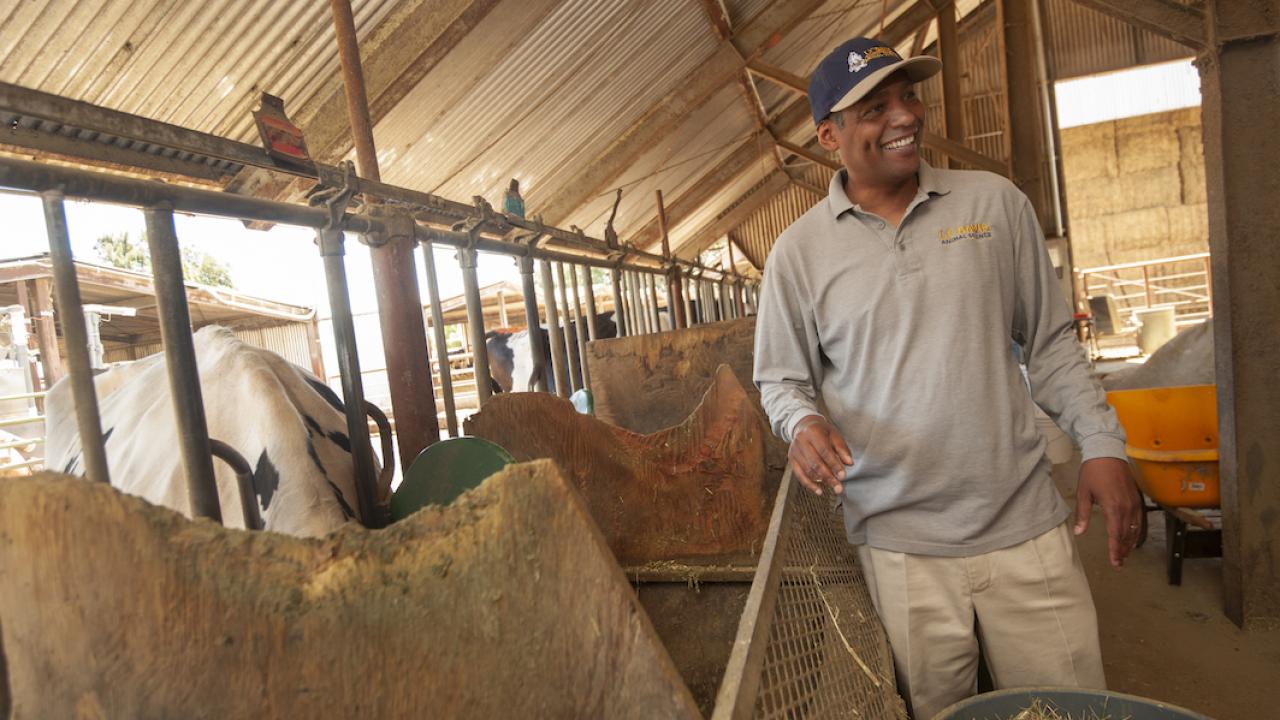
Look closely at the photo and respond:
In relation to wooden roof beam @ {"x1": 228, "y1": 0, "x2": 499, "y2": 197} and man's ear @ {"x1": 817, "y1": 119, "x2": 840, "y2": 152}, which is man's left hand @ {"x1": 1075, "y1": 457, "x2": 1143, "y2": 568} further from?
wooden roof beam @ {"x1": 228, "y1": 0, "x2": 499, "y2": 197}

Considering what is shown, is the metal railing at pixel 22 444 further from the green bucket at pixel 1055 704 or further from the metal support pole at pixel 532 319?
the green bucket at pixel 1055 704

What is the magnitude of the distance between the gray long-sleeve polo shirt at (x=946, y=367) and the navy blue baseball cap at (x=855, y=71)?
233mm

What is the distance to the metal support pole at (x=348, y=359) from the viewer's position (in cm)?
180

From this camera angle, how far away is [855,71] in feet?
5.62

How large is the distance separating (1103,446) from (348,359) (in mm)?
1744

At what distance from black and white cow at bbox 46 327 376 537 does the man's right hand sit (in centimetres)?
106

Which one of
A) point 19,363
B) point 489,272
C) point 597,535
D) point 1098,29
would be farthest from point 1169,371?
point 489,272

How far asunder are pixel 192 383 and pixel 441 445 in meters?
0.48

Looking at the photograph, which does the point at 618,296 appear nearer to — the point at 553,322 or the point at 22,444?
the point at 553,322

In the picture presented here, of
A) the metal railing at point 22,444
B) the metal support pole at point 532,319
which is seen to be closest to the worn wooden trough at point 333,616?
the metal support pole at point 532,319

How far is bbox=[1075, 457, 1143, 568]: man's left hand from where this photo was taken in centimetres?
153

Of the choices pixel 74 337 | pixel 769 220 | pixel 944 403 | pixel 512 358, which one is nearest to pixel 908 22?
pixel 769 220

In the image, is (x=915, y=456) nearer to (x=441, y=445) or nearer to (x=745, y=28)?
(x=441, y=445)

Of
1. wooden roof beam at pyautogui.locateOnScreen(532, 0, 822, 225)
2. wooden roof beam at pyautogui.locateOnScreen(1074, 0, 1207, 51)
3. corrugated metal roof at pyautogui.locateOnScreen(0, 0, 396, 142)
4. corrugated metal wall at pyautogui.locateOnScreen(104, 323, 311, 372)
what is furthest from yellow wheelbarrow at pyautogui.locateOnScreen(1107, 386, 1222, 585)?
corrugated metal wall at pyautogui.locateOnScreen(104, 323, 311, 372)
